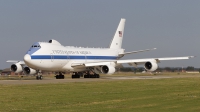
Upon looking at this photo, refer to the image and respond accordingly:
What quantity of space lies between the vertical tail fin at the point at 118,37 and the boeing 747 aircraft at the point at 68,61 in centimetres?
447

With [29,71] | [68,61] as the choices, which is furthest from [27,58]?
[29,71]

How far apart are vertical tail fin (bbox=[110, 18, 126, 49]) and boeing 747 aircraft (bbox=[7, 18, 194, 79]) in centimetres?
447

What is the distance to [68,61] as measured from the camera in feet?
176

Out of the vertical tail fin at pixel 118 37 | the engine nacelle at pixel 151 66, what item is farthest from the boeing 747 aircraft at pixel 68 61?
the vertical tail fin at pixel 118 37

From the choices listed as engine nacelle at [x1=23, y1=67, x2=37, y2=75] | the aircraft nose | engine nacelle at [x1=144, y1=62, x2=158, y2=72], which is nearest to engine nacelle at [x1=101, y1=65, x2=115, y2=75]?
engine nacelle at [x1=144, y1=62, x2=158, y2=72]

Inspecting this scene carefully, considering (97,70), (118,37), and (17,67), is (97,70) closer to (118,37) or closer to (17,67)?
(17,67)

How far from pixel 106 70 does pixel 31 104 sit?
113ft

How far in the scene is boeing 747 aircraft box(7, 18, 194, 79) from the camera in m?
48.2

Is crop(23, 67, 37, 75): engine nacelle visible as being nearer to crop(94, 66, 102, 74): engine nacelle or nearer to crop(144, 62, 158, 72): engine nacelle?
crop(94, 66, 102, 74): engine nacelle

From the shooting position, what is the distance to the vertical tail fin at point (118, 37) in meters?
67.7

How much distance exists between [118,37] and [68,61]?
57.6ft

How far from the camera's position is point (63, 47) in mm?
53938

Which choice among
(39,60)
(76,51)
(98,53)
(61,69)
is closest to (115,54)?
(98,53)

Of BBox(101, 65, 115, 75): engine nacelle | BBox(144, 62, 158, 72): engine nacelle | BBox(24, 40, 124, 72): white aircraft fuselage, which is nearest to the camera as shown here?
BBox(24, 40, 124, 72): white aircraft fuselage
